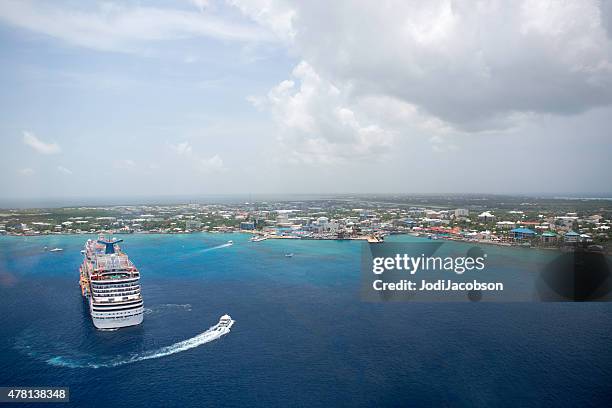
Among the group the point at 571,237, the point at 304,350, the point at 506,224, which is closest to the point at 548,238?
the point at 571,237

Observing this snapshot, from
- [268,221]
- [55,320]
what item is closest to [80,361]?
[55,320]

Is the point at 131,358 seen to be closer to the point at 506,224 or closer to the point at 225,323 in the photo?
the point at 225,323

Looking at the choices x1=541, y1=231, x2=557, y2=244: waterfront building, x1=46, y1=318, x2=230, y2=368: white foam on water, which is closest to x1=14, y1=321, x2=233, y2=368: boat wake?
x1=46, y1=318, x2=230, y2=368: white foam on water

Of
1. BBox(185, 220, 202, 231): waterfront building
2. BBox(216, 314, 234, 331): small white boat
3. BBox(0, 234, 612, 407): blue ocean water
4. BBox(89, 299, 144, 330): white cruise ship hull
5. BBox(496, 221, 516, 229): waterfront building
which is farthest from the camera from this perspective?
BBox(185, 220, 202, 231): waterfront building

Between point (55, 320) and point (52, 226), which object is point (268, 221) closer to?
point (52, 226)

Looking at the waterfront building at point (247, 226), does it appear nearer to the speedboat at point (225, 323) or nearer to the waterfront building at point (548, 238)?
the waterfront building at point (548, 238)

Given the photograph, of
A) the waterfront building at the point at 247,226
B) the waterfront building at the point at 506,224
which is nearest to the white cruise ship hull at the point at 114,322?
the waterfront building at the point at 247,226

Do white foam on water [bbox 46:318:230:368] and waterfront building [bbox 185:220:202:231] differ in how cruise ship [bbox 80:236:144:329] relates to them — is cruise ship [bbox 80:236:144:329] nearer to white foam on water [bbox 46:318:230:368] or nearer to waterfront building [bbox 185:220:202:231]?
white foam on water [bbox 46:318:230:368]

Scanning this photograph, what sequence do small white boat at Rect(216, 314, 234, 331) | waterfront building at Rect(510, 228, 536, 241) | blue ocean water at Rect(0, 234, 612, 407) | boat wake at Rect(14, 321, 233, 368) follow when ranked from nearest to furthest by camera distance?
1. blue ocean water at Rect(0, 234, 612, 407)
2. boat wake at Rect(14, 321, 233, 368)
3. small white boat at Rect(216, 314, 234, 331)
4. waterfront building at Rect(510, 228, 536, 241)
